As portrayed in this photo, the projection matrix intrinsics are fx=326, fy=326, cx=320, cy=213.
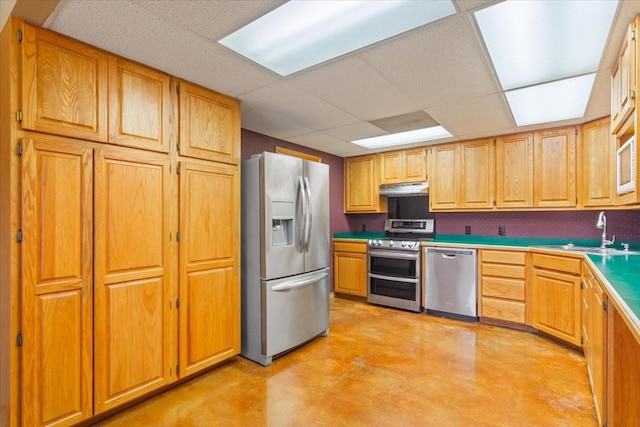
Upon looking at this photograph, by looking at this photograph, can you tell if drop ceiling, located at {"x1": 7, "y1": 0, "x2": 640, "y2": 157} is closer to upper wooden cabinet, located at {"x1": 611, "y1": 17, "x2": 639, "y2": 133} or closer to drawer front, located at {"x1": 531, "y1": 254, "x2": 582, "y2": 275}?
upper wooden cabinet, located at {"x1": 611, "y1": 17, "x2": 639, "y2": 133}

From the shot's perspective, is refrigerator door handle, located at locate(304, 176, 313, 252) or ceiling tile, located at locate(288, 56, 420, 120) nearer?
ceiling tile, located at locate(288, 56, 420, 120)

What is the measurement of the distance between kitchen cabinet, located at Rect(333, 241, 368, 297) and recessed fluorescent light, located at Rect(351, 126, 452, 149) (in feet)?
4.60

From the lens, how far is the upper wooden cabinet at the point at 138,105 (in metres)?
1.99

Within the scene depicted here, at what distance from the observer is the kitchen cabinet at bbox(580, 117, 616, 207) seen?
314 centimetres

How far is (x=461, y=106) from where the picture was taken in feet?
9.50

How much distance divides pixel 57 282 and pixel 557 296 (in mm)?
3915

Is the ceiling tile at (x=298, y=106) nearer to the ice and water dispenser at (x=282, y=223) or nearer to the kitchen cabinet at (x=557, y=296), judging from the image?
the ice and water dispenser at (x=282, y=223)

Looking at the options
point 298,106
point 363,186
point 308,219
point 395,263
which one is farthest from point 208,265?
point 363,186

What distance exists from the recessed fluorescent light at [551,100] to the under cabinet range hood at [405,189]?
1.40 m

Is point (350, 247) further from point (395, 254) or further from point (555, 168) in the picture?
point (555, 168)

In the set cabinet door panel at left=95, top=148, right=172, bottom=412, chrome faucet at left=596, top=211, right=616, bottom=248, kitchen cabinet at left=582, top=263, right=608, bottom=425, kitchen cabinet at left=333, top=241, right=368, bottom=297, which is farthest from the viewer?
kitchen cabinet at left=333, top=241, right=368, bottom=297

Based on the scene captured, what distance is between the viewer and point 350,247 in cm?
482

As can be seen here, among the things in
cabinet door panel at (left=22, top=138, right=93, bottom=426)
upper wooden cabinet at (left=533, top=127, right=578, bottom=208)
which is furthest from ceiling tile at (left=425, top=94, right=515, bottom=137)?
cabinet door panel at (left=22, top=138, right=93, bottom=426)

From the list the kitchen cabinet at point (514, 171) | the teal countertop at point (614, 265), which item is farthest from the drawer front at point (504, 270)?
the kitchen cabinet at point (514, 171)
